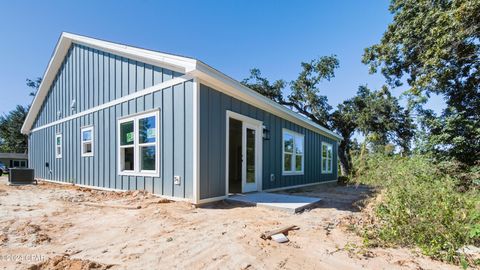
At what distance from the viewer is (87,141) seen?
8828 mm

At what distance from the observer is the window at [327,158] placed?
13.1 m

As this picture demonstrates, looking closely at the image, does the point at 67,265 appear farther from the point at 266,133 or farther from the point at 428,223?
the point at 266,133

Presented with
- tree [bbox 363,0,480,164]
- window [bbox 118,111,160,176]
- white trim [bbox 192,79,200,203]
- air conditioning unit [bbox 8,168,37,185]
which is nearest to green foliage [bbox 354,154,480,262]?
white trim [bbox 192,79,200,203]

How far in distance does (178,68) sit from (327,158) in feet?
34.2

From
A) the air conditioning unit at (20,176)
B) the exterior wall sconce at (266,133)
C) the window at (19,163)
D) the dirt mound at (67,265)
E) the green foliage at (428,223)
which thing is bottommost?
the window at (19,163)

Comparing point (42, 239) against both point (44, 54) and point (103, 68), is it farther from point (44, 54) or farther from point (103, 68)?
point (44, 54)

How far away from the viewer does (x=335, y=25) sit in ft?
36.6

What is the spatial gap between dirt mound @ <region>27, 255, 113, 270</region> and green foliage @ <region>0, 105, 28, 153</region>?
1574 inches

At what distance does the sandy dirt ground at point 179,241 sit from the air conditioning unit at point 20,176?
6.57 m

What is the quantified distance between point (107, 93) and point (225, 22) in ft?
22.0

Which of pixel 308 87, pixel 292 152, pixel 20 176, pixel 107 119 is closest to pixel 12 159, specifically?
pixel 20 176

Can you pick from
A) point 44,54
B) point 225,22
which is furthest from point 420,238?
point 44,54

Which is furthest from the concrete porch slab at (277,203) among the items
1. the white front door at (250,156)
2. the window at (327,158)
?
the window at (327,158)

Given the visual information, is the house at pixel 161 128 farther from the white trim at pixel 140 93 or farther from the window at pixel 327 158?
the window at pixel 327 158
